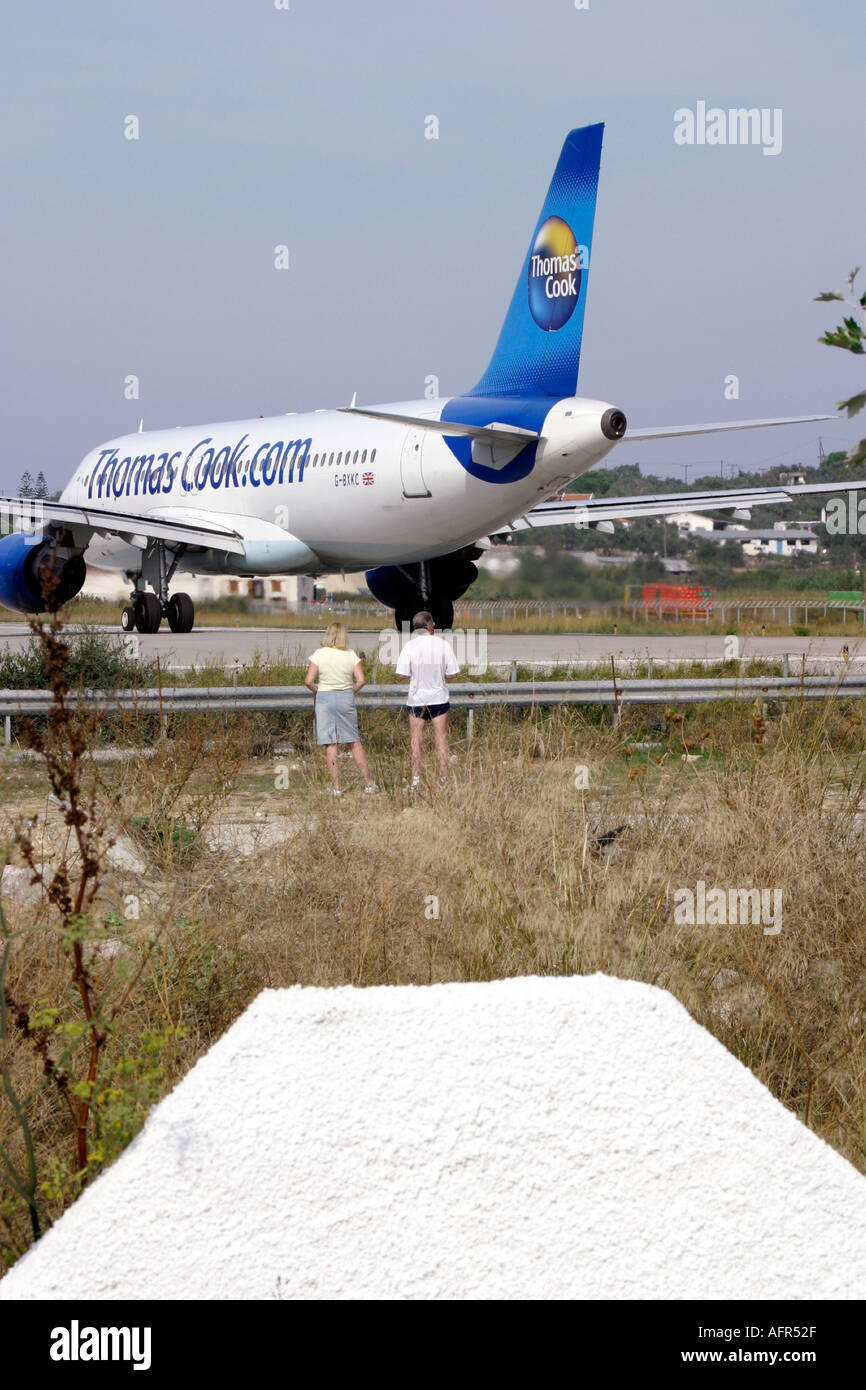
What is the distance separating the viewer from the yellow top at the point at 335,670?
1088 centimetres

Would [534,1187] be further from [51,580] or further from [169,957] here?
[169,957]

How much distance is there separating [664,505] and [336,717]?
15819 millimetres

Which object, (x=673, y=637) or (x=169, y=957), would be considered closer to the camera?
(x=169, y=957)

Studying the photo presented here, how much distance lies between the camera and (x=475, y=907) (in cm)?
570

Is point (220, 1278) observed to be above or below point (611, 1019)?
below

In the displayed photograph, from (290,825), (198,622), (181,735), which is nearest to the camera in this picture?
(290,825)

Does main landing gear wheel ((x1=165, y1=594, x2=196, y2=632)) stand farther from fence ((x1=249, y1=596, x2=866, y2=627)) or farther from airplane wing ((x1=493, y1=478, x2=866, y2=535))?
fence ((x1=249, y1=596, x2=866, y2=627))

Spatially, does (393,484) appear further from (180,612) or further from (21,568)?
(21,568)

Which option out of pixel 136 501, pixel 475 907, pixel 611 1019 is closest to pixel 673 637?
pixel 136 501

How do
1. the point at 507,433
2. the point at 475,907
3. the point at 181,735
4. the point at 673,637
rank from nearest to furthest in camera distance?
1. the point at 475,907
2. the point at 181,735
3. the point at 507,433
4. the point at 673,637

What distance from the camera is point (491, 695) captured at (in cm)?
1245

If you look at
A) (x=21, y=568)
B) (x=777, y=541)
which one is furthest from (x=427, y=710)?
(x=777, y=541)

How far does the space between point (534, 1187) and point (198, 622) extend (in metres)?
36.4
